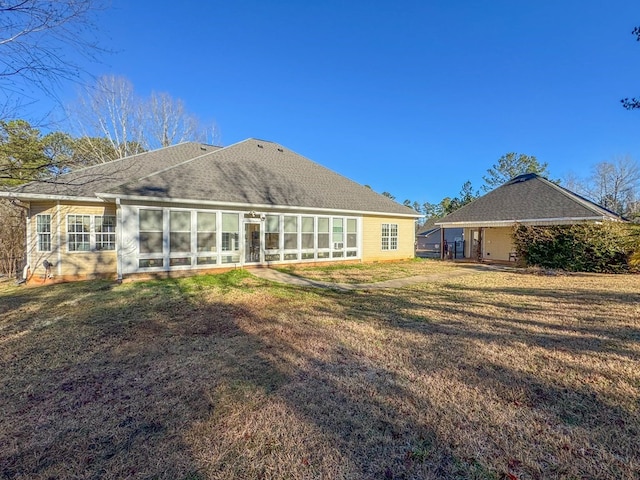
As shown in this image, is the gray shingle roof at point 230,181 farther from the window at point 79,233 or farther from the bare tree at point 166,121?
the bare tree at point 166,121

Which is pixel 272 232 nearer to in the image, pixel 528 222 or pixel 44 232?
pixel 44 232

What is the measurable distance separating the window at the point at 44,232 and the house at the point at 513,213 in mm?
19946

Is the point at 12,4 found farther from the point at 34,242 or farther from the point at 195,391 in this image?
the point at 34,242

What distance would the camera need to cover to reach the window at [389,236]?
18.0m

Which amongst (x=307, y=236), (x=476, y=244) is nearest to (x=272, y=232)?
(x=307, y=236)

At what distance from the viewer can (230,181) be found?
13.6 m

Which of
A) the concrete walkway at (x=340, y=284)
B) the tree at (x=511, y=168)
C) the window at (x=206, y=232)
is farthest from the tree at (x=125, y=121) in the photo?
the tree at (x=511, y=168)

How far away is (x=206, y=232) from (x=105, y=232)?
11.3 feet

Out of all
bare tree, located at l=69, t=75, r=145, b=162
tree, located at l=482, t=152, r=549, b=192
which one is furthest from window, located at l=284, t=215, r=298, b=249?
tree, located at l=482, t=152, r=549, b=192

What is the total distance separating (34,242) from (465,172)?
40.5 meters

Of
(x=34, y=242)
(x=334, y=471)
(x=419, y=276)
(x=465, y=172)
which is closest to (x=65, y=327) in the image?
(x=334, y=471)

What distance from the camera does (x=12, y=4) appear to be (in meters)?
3.72

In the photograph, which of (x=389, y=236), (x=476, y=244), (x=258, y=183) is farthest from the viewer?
(x=476, y=244)

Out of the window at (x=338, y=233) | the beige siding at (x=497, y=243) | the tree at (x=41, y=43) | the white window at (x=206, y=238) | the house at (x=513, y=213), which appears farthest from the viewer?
the beige siding at (x=497, y=243)
